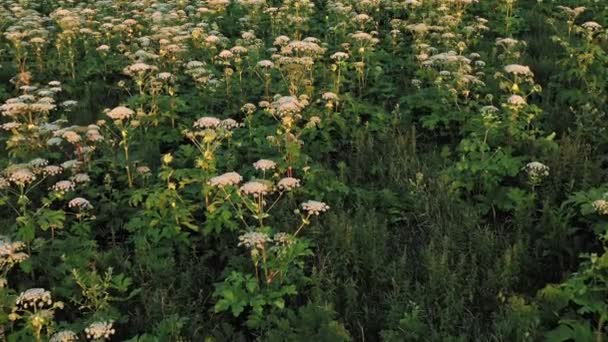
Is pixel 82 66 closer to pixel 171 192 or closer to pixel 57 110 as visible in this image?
pixel 57 110

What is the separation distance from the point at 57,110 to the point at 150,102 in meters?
2.15

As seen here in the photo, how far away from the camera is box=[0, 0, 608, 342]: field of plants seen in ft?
17.3

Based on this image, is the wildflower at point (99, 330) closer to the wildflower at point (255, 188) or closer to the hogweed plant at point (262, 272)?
the hogweed plant at point (262, 272)

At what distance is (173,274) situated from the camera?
5977 mm

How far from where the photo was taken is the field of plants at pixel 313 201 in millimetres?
5262

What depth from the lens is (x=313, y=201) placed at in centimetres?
599

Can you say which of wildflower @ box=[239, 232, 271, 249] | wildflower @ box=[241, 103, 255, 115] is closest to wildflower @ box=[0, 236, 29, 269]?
wildflower @ box=[239, 232, 271, 249]

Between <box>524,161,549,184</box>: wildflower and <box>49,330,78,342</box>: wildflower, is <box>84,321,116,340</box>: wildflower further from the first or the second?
<box>524,161,549,184</box>: wildflower

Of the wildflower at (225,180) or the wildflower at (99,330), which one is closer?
the wildflower at (99,330)

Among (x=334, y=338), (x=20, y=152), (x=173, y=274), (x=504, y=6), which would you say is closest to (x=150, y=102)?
(x=20, y=152)

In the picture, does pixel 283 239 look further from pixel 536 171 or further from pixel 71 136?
pixel 71 136

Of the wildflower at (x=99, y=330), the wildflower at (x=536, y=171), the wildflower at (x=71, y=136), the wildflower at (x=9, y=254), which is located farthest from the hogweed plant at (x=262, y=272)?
the wildflower at (x=536, y=171)

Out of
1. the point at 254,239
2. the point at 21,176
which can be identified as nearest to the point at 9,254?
the point at 21,176

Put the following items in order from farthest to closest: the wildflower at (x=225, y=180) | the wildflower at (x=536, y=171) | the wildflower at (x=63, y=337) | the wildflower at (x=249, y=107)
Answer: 1. the wildflower at (x=249, y=107)
2. the wildflower at (x=536, y=171)
3. the wildflower at (x=225, y=180)
4. the wildflower at (x=63, y=337)
